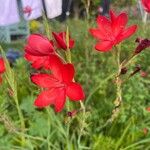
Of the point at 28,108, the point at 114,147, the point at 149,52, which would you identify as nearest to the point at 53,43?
the point at 114,147

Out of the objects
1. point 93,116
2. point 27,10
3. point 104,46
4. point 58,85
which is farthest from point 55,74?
point 27,10

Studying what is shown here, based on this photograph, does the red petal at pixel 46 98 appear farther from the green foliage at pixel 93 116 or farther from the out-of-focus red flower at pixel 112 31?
Answer: the green foliage at pixel 93 116

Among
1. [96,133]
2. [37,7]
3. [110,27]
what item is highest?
[110,27]

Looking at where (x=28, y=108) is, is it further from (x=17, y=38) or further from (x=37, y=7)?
(x=17, y=38)

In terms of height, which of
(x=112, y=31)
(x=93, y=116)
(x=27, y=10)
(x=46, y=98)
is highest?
(x=112, y=31)

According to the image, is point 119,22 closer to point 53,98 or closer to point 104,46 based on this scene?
point 104,46

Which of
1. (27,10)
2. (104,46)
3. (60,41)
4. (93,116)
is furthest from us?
(27,10)

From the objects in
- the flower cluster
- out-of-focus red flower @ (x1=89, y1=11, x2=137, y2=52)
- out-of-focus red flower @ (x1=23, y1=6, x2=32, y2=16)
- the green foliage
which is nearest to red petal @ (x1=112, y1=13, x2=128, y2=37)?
out-of-focus red flower @ (x1=89, y1=11, x2=137, y2=52)

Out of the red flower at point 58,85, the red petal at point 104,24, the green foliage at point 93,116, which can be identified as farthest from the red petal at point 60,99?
the green foliage at point 93,116
